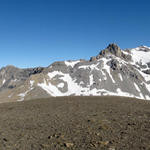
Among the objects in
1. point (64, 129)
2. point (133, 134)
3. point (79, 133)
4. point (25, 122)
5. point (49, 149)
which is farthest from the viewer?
point (25, 122)

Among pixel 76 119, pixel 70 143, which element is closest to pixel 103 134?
pixel 70 143

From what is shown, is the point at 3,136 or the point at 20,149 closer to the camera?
the point at 20,149

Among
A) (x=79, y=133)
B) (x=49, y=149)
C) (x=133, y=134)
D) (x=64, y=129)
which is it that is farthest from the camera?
(x=64, y=129)

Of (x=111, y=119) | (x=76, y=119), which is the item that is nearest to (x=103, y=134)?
(x=111, y=119)

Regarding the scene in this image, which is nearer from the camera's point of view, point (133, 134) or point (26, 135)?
point (133, 134)

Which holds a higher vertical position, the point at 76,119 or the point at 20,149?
the point at 76,119

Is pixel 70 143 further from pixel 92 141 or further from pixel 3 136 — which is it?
pixel 3 136

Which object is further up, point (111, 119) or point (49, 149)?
point (111, 119)

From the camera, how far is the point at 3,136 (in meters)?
13.0

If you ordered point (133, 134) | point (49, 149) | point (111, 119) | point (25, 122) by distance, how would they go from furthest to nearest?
1. point (25, 122)
2. point (111, 119)
3. point (133, 134)
4. point (49, 149)

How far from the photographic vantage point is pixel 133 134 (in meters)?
11.5

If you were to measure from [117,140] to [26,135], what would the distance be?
243 inches

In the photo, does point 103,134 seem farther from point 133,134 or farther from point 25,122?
point 25,122

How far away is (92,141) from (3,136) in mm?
6386
